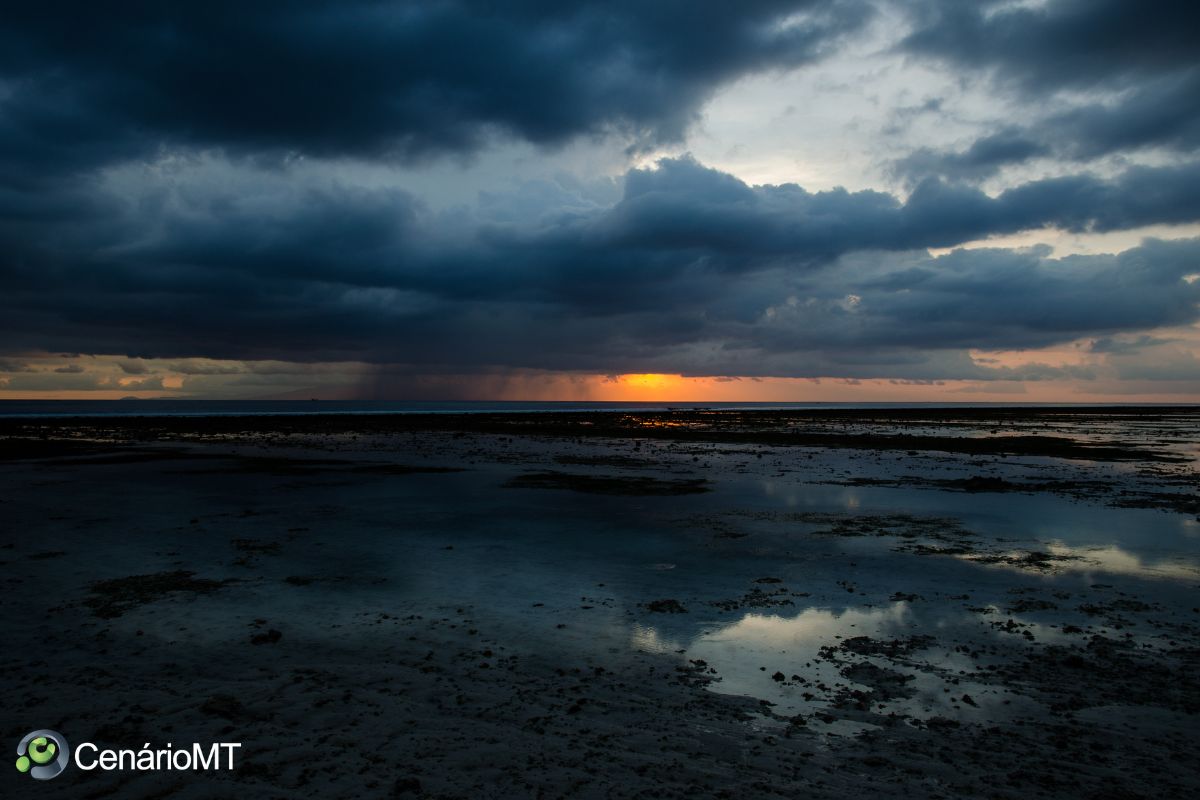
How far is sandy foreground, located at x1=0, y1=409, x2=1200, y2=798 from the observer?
661 centimetres

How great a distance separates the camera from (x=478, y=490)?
27547 mm

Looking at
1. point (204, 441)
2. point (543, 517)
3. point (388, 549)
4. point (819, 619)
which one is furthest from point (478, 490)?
point (204, 441)

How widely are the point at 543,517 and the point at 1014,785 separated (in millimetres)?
16181

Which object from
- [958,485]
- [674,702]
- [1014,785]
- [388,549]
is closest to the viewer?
[1014,785]

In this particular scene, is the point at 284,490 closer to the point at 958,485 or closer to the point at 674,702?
the point at 674,702

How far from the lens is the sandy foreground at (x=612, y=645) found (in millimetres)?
6613

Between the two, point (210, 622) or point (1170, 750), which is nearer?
point (1170, 750)

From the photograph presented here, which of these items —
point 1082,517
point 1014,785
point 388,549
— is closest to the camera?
point 1014,785

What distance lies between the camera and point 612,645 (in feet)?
33.1

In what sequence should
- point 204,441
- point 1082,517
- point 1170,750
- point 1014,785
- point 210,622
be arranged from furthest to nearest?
point 204,441, point 1082,517, point 210,622, point 1170,750, point 1014,785

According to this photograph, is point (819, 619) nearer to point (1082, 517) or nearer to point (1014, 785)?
point (1014, 785)

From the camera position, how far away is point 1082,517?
21312 mm

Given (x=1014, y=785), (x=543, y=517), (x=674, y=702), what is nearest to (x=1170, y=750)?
(x=1014, y=785)

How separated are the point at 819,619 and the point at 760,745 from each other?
15.9ft
